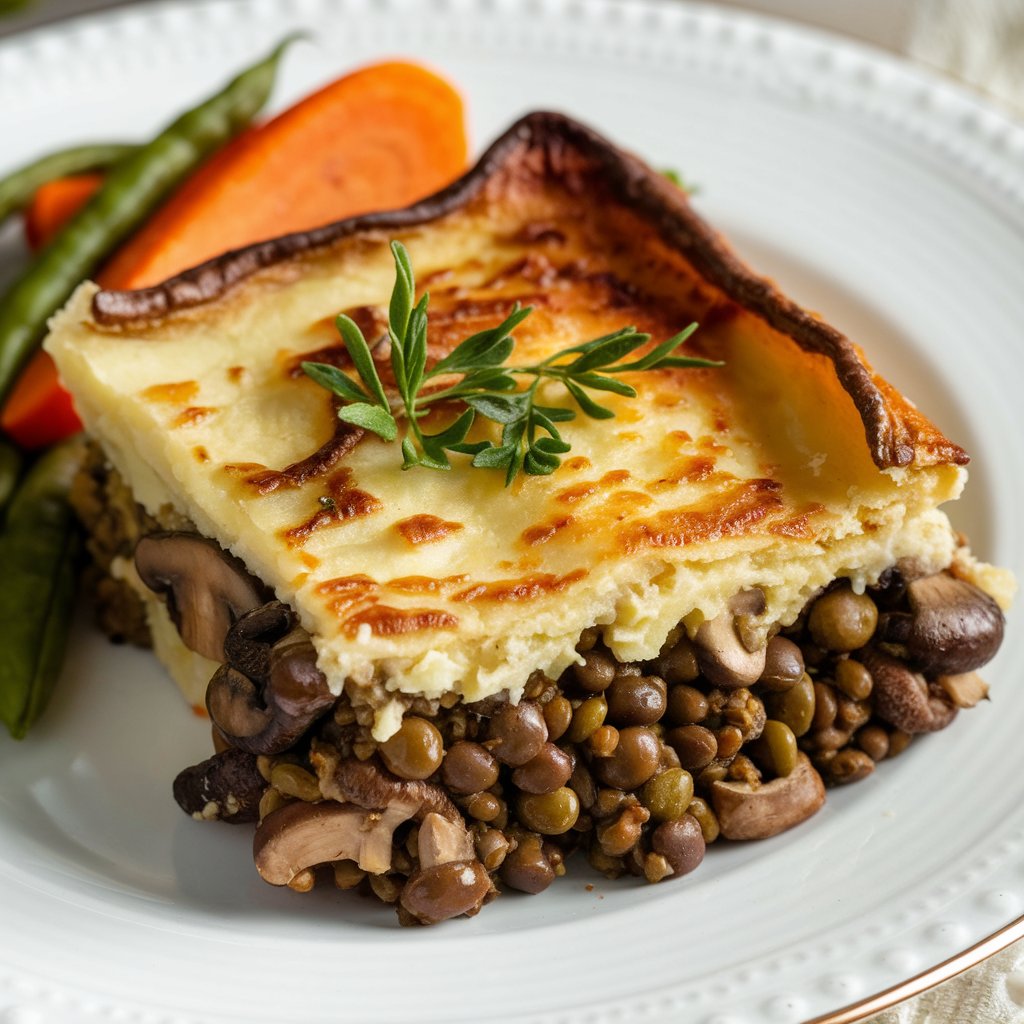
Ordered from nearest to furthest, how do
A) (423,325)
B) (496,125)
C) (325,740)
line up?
1. (325,740)
2. (423,325)
3. (496,125)

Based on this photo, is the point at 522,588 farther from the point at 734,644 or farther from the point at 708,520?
the point at 734,644

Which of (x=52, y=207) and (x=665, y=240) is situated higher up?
(x=665, y=240)

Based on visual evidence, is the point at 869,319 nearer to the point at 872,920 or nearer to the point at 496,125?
the point at 496,125

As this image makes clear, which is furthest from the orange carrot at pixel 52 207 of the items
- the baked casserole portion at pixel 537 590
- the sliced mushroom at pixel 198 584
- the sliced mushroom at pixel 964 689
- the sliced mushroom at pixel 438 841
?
the sliced mushroom at pixel 964 689

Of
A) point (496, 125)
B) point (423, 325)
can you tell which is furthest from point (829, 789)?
point (496, 125)

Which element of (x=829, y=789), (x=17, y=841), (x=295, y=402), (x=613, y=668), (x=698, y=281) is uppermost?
(x=698, y=281)

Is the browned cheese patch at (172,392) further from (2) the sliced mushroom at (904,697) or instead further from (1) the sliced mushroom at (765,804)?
(2) the sliced mushroom at (904,697)

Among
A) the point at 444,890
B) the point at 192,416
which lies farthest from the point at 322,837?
the point at 192,416
